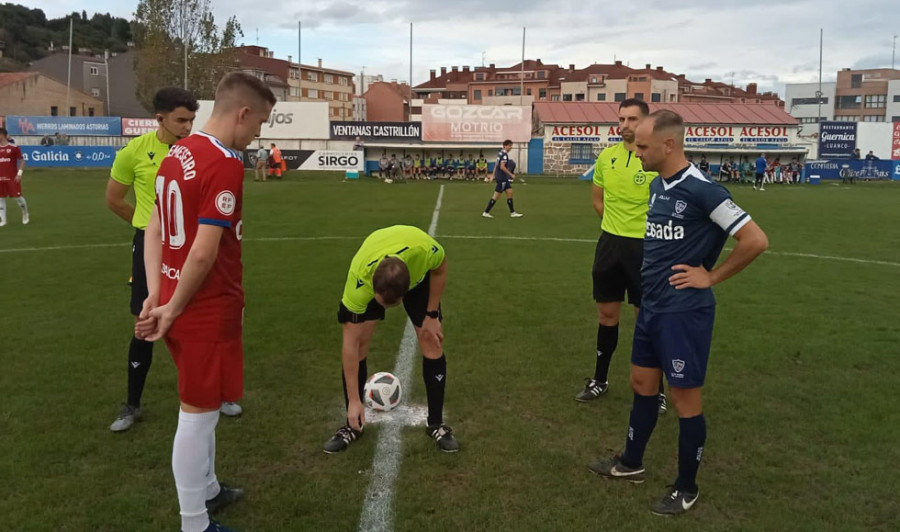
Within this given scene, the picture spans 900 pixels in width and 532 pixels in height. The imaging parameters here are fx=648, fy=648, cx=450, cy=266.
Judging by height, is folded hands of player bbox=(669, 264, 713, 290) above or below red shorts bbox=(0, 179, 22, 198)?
below

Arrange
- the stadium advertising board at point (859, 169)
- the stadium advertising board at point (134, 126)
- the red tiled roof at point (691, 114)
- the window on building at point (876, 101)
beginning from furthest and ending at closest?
Result: the window on building at point (876, 101)
the red tiled roof at point (691, 114)
the stadium advertising board at point (859, 169)
the stadium advertising board at point (134, 126)

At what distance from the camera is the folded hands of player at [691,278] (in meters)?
3.49

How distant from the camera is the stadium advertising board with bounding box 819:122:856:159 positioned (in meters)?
49.5

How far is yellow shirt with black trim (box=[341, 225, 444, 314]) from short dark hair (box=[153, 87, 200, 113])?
5.62 ft

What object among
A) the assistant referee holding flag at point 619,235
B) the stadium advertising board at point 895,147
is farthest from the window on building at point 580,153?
the assistant referee holding flag at point 619,235

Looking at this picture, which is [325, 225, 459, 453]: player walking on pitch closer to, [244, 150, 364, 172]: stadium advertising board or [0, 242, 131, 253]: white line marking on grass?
[0, 242, 131, 253]: white line marking on grass

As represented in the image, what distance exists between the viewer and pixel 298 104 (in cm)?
4431

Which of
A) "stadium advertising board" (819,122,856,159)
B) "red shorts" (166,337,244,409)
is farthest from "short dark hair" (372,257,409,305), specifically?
"stadium advertising board" (819,122,856,159)

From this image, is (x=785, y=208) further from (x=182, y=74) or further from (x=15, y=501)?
(x=182, y=74)

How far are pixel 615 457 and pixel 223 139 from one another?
3.06 meters

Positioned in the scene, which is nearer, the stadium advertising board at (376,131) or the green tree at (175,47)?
the stadium advertising board at (376,131)

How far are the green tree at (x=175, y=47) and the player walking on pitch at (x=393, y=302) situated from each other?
5932 centimetres

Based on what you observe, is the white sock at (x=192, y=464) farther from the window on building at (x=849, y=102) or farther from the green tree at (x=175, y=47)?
the window on building at (x=849, y=102)

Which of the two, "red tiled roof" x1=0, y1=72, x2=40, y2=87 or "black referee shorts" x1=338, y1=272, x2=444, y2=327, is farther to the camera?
"red tiled roof" x1=0, y1=72, x2=40, y2=87
